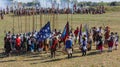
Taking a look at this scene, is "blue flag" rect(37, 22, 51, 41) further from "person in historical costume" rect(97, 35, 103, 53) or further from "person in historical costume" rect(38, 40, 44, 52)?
"person in historical costume" rect(97, 35, 103, 53)

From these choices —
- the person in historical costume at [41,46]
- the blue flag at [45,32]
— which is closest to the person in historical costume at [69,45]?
the blue flag at [45,32]

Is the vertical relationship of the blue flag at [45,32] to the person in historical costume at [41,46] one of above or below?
above

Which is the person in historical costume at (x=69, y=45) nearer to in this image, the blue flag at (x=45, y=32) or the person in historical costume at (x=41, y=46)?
the blue flag at (x=45, y=32)

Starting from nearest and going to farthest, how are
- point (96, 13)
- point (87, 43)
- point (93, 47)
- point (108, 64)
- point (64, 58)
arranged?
1. point (108, 64)
2. point (64, 58)
3. point (87, 43)
4. point (93, 47)
5. point (96, 13)

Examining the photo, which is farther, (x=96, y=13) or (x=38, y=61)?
(x=96, y=13)

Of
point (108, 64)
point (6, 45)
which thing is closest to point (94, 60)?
point (108, 64)

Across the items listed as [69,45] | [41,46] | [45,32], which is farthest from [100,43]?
[41,46]

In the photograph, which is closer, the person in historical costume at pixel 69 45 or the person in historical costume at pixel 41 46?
the person in historical costume at pixel 69 45

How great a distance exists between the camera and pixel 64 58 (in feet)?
75.9

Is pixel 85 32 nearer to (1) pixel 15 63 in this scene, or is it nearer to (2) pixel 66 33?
(2) pixel 66 33

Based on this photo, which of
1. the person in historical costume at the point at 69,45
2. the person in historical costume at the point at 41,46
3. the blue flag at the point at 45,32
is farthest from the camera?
the person in historical costume at the point at 41,46

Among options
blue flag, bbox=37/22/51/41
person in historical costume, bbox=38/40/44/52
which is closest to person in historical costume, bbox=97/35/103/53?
blue flag, bbox=37/22/51/41

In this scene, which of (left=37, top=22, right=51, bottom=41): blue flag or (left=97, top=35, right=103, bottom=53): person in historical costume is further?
(left=97, top=35, right=103, bottom=53): person in historical costume

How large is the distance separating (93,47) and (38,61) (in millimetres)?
6548
